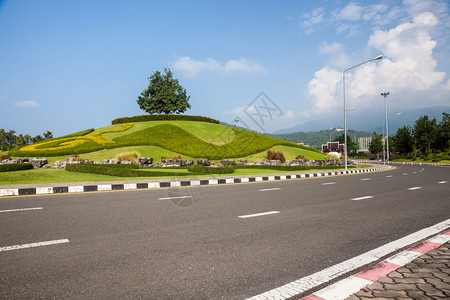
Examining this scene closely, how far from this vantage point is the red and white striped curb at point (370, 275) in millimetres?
2650

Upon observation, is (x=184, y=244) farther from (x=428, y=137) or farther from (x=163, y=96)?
(x=428, y=137)

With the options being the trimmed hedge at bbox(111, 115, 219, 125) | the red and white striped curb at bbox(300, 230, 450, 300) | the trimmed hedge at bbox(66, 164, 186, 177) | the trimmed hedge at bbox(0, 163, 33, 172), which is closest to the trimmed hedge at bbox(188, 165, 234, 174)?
the trimmed hedge at bbox(66, 164, 186, 177)

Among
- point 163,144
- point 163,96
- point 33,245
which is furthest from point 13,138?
point 33,245

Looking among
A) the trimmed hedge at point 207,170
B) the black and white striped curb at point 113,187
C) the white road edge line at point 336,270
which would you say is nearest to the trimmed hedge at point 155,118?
the trimmed hedge at point 207,170

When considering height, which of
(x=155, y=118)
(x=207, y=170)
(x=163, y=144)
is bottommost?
(x=207, y=170)

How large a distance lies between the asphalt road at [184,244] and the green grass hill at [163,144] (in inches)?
988

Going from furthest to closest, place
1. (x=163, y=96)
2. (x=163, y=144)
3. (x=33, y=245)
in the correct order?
(x=163, y=96) → (x=163, y=144) → (x=33, y=245)

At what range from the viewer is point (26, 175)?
14.2 m

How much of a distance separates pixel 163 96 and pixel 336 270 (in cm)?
6660

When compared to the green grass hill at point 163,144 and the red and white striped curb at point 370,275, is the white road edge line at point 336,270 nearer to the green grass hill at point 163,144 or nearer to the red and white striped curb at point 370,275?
the red and white striped curb at point 370,275

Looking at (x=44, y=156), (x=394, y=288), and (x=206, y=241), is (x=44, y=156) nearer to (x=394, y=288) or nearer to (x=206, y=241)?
(x=206, y=241)

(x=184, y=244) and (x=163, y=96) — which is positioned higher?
(x=163, y=96)

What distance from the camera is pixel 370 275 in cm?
309

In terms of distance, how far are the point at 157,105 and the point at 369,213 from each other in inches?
2571
